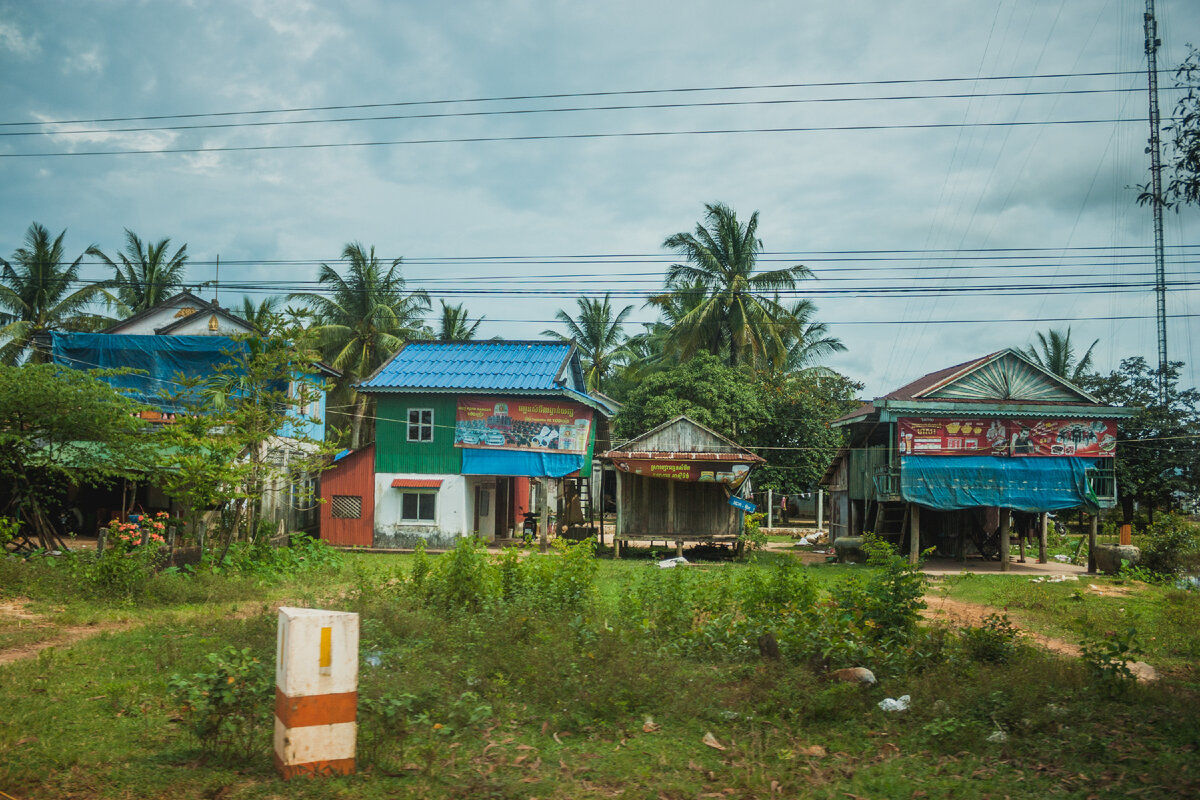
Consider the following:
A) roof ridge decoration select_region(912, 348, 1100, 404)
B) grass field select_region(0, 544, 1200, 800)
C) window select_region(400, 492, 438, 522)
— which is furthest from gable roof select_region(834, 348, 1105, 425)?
window select_region(400, 492, 438, 522)

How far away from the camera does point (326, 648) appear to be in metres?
5.04

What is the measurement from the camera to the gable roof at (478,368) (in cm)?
2602

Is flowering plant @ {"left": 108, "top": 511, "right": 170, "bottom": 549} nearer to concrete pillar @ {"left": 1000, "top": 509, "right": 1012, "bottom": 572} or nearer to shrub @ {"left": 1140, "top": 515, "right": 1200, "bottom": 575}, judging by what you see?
concrete pillar @ {"left": 1000, "top": 509, "right": 1012, "bottom": 572}

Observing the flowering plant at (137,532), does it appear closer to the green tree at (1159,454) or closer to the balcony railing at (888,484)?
the balcony railing at (888,484)

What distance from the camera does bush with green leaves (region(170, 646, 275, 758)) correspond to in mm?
5398

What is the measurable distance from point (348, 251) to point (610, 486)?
61.9 ft

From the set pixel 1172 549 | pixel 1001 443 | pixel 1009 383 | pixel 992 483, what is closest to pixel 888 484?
pixel 992 483

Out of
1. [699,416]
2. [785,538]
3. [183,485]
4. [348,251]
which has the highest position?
[348,251]

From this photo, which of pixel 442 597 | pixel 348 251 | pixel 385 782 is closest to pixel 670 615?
pixel 442 597

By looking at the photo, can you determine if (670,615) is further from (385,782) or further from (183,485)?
(183,485)

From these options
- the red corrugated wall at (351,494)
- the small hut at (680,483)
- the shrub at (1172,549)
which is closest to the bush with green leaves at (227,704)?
the small hut at (680,483)

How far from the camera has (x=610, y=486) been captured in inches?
1812

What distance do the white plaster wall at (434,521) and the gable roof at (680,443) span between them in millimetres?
5249

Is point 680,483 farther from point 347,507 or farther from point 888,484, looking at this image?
point 347,507
